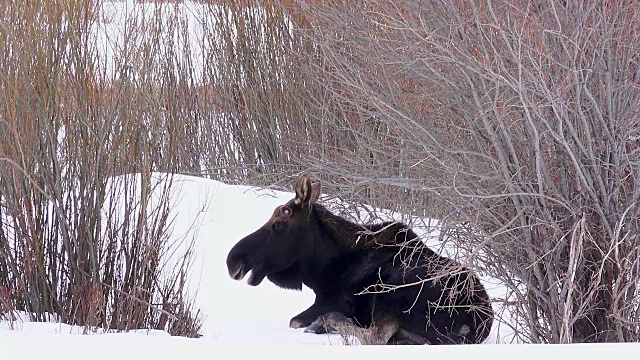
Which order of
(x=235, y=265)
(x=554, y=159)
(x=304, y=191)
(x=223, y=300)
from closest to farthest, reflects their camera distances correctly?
(x=554, y=159) < (x=235, y=265) < (x=304, y=191) < (x=223, y=300)

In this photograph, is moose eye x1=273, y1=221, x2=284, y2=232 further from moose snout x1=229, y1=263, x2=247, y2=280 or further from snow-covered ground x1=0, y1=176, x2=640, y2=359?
snow-covered ground x1=0, y1=176, x2=640, y2=359

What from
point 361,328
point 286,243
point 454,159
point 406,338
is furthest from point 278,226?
point 454,159

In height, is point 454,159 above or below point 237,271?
above

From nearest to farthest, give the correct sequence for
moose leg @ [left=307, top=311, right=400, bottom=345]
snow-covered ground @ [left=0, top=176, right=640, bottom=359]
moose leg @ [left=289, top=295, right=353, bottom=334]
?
snow-covered ground @ [left=0, top=176, right=640, bottom=359], moose leg @ [left=307, top=311, right=400, bottom=345], moose leg @ [left=289, top=295, right=353, bottom=334]

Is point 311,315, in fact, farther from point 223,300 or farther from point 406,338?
point 223,300

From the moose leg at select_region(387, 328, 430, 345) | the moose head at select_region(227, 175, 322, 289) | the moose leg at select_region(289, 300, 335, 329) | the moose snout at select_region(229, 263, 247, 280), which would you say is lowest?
the moose leg at select_region(387, 328, 430, 345)

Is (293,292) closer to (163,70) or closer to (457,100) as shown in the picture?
(457,100)

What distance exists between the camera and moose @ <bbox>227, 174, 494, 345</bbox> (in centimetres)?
639

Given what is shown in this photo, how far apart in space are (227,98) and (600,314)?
7.35 meters

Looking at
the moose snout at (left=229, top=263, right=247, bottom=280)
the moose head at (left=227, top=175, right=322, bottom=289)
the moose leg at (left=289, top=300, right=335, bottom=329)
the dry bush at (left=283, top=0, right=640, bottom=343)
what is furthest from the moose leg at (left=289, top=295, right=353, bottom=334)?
the dry bush at (left=283, top=0, right=640, bottom=343)

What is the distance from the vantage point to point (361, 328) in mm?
6359

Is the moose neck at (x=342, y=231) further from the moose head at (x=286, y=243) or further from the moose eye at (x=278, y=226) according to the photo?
the moose eye at (x=278, y=226)

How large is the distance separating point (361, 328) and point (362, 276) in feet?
1.22

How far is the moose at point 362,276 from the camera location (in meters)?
6.39
